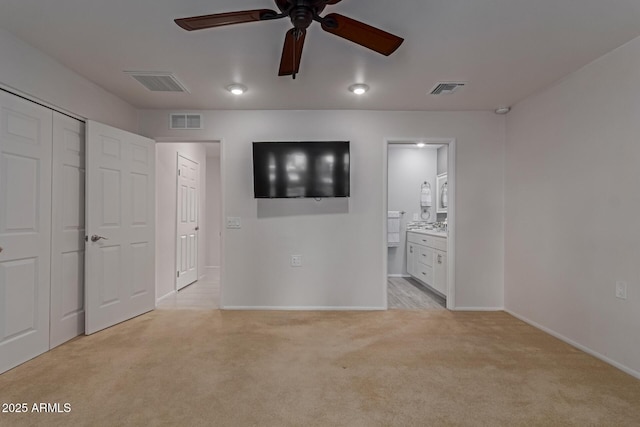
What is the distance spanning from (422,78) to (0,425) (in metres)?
3.78

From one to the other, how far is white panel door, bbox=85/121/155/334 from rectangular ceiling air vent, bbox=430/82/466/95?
10.4 ft

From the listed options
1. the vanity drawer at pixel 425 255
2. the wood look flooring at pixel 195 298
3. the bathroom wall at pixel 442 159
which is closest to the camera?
the wood look flooring at pixel 195 298

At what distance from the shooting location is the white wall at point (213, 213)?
701 cm

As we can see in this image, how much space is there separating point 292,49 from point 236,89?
144cm

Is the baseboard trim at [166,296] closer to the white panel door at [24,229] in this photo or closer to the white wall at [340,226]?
the white wall at [340,226]

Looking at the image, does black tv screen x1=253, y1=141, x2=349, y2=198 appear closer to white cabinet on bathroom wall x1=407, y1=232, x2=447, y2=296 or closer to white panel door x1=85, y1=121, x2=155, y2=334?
white panel door x1=85, y1=121, x2=155, y2=334

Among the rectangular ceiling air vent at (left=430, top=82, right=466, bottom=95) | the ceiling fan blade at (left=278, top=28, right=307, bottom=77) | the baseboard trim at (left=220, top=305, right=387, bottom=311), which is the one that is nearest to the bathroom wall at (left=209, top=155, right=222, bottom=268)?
the baseboard trim at (left=220, top=305, right=387, bottom=311)

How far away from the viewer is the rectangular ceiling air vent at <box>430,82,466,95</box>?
10.2ft

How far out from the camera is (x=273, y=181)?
3.76 metres

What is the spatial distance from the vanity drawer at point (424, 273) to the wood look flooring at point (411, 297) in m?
0.14

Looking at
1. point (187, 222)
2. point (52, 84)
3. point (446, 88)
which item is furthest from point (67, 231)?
point (446, 88)

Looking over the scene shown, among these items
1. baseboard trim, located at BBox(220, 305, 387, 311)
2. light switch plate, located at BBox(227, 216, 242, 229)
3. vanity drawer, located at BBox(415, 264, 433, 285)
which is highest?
light switch plate, located at BBox(227, 216, 242, 229)

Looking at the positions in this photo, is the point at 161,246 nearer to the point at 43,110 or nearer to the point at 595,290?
the point at 43,110

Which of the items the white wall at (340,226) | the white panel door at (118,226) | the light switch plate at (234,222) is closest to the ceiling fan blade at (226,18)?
the white panel door at (118,226)
